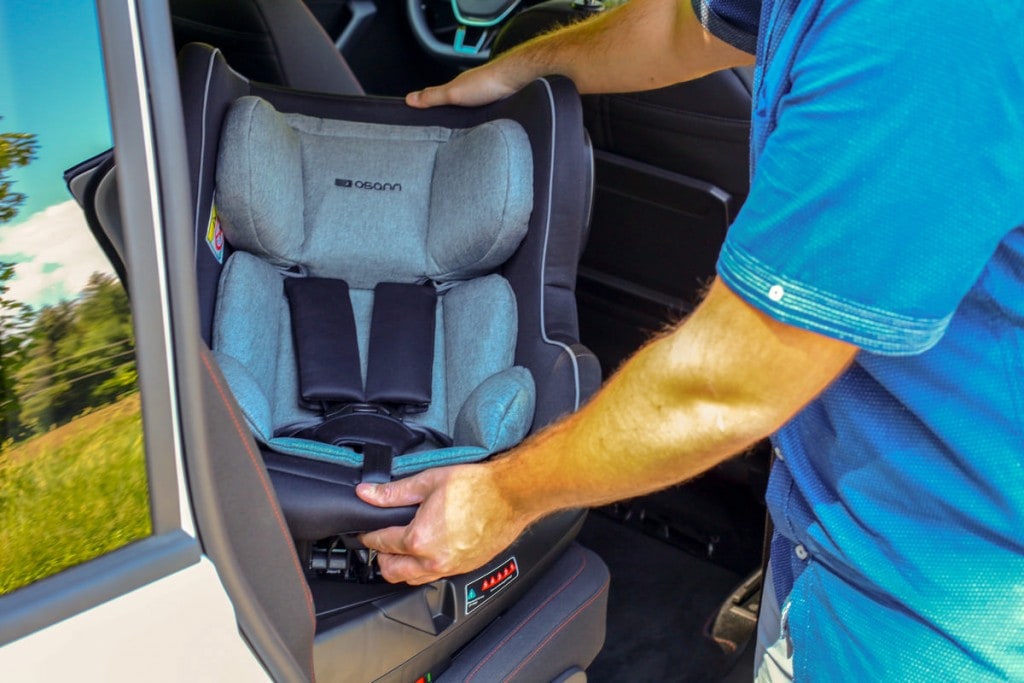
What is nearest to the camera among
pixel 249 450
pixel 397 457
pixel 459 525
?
pixel 249 450

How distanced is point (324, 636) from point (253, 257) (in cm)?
80

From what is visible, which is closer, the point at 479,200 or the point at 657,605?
the point at 479,200

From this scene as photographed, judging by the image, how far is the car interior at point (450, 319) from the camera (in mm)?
1544

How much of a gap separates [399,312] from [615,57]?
63 cm

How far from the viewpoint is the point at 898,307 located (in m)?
0.78

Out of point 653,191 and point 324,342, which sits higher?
point 653,191

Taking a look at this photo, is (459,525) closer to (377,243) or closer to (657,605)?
(377,243)

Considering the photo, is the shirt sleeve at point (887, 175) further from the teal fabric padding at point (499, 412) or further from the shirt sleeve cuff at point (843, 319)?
the teal fabric padding at point (499, 412)

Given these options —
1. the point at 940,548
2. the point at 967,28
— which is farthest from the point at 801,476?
the point at 967,28

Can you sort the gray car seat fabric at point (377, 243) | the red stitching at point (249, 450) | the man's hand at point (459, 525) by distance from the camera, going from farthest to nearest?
1. the gray car seat fabric at point (377, 243)
2. the man's hand at point (459, 525)
3. the red stitching at point (249, 450)

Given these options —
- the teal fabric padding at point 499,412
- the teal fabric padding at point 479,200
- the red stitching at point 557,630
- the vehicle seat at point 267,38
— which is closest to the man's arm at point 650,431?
the teal fabric padding at point 499,412

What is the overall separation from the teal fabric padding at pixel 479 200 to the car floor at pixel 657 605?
2.77ft

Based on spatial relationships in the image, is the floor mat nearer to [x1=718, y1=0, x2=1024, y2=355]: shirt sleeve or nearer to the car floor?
the car floor

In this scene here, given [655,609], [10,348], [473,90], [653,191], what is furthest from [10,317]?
[655,609]
